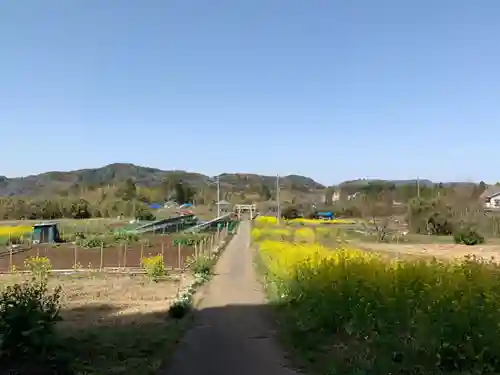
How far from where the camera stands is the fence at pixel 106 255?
23609 mm

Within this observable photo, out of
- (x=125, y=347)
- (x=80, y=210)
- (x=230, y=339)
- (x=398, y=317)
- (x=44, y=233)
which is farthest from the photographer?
(x=80, y=210)

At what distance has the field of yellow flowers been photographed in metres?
5.95

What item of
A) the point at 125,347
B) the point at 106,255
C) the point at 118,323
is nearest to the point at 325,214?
the point at 106,255

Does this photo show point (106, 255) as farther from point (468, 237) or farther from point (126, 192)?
point (126, 192)

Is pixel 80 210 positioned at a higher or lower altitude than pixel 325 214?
higher

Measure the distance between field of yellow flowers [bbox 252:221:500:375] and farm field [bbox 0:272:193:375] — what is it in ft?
7.35

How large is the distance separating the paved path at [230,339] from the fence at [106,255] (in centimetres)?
843

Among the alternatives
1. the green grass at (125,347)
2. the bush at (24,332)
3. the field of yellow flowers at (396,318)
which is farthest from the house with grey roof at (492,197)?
the bush at (24,332)

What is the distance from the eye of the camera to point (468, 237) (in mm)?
38125

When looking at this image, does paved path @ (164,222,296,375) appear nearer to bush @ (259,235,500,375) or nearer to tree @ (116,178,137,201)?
bush @ (259,235,500,375)

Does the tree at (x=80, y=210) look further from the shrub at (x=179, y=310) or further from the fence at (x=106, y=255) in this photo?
the shrub at (x=179, y=310)

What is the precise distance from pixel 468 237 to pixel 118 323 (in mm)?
33011

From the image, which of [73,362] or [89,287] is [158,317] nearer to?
[73,362]

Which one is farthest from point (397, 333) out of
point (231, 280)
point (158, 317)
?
point (231, 280)
